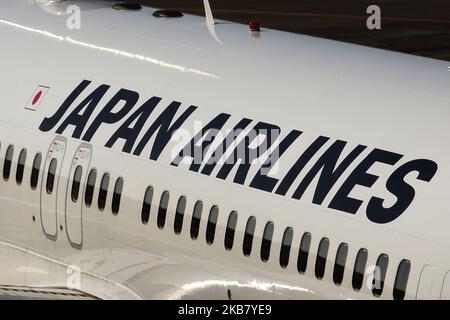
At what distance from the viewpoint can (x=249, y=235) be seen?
1962 cm

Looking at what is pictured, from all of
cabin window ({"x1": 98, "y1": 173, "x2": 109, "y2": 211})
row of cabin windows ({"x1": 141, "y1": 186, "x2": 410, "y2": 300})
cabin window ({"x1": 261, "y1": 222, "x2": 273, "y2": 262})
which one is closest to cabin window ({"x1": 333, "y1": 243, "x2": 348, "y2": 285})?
row of cabin windows ({"x1": 141, "y1": 186, "x2": 410, "y2": 300})

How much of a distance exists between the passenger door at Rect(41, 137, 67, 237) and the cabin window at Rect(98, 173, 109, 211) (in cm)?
104

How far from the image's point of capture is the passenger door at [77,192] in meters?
22.7

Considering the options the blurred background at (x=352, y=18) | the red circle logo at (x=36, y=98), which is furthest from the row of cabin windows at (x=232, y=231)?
the blurred background at (x=352, y=18)

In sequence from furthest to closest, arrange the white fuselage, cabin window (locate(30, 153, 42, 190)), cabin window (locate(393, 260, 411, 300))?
cabin window (locate(30, 153, 42, 190)) < the white fuselage < cabin window (locate(393, 260, 411, 300))

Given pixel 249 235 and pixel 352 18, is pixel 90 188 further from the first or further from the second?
pixel 352 18

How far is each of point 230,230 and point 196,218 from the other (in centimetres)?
80

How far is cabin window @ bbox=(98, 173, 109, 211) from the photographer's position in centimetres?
2223

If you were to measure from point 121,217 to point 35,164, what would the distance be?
2.36m

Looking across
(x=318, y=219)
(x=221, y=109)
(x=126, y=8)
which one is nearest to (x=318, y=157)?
(x=318, y=219)

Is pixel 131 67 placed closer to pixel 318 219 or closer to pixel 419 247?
pixel 318 219

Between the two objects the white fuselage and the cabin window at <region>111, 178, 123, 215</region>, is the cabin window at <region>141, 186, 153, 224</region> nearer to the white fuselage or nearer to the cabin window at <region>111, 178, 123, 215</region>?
the white fuselage

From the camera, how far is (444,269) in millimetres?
16828

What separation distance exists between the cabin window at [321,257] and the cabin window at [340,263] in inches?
8.4
